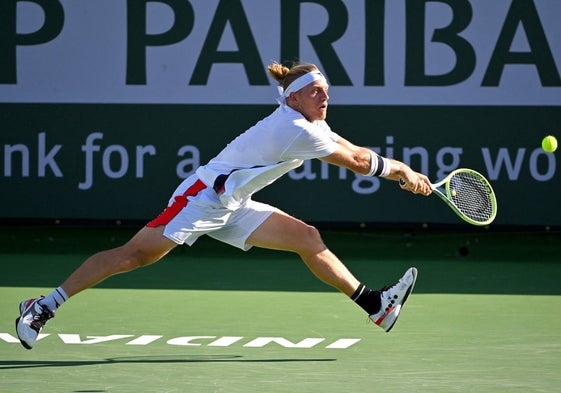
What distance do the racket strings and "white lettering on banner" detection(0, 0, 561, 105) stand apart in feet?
12.6

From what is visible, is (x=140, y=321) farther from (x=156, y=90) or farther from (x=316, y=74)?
(x=156, y=90)

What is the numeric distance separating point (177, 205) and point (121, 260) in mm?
401

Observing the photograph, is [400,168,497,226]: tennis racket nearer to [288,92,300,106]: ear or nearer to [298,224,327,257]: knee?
[298,224,327,257]: knee

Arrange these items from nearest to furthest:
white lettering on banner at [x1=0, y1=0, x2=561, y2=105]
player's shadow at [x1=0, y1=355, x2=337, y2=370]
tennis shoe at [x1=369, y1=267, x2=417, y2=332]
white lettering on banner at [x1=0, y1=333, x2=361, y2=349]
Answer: player's shadow at [x1=0, y1=355, x2=337, y2=370]
tennis shoe at [x1=369, y1=267, x2=417, y2=332]
white lettering on banner at [x1=0, y1=333, x2=361, y2=349]
white lettering on banner at [x1=0, y1=0, x2=561, y2=105]

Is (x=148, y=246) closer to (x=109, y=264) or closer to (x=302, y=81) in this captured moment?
(x=109, y=264)

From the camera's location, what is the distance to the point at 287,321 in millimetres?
8000

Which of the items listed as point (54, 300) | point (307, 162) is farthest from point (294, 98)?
point (307, 162)

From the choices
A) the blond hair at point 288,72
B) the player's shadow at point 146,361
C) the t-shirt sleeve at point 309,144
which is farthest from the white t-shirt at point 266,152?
the player's shadow at point 146,361

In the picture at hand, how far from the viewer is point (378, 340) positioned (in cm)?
730

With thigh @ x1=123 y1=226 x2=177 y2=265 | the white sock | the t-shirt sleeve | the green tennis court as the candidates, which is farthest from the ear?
the white sock

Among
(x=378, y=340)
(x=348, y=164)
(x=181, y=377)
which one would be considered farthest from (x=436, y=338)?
(x=181, y=377)

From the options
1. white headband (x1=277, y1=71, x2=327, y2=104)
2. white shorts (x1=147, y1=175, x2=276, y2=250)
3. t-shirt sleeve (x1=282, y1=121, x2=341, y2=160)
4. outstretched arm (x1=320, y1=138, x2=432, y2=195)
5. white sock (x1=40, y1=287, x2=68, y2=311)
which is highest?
white headband (x1=277, y1=71, x2=327, y2=104)

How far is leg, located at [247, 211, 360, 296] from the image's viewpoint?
22.2 ft

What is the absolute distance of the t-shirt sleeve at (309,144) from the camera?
6.47 m
